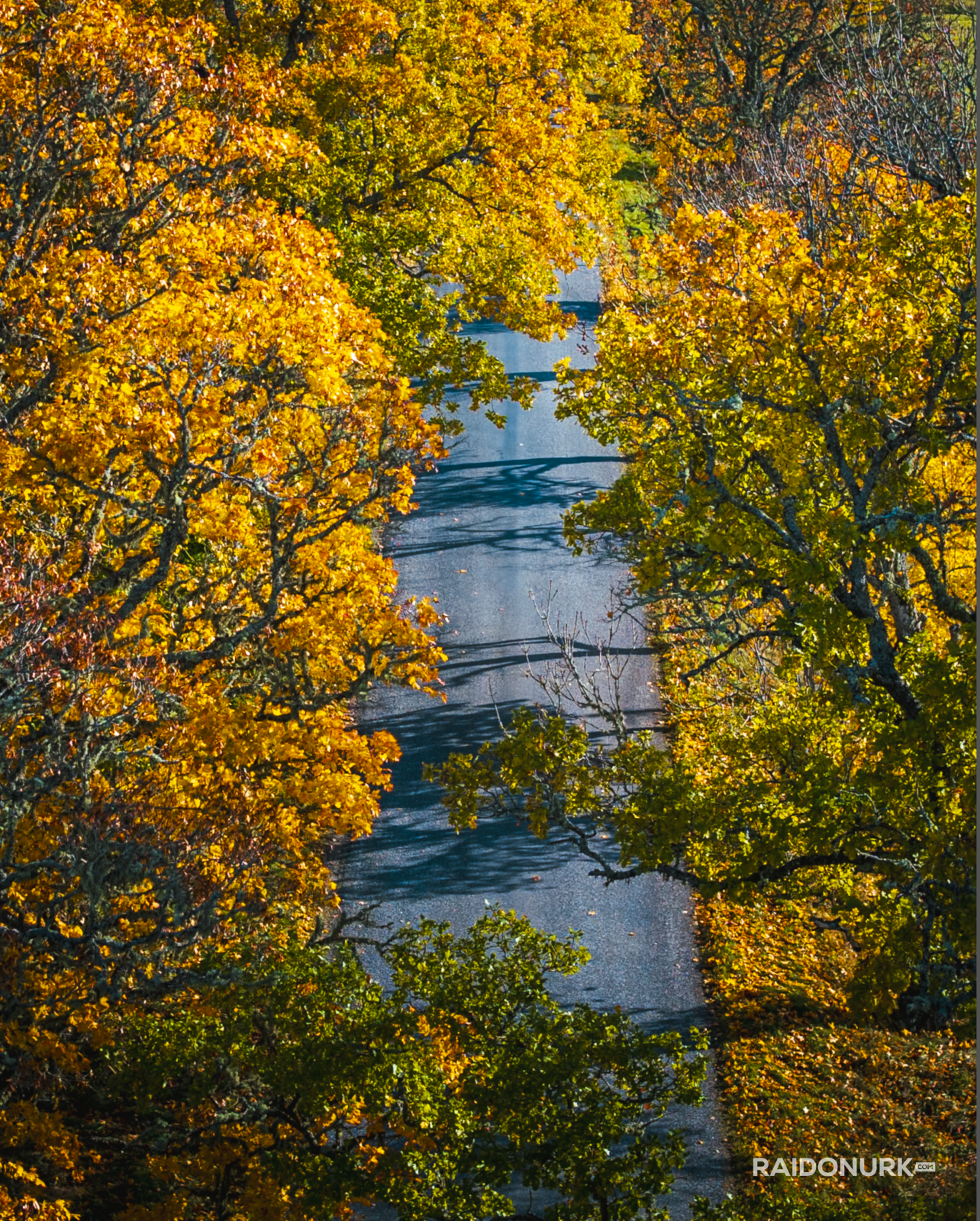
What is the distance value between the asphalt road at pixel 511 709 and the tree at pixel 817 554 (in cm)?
250

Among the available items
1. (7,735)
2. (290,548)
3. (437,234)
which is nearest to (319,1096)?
(7,735)

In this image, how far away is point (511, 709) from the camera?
18062 millimetres

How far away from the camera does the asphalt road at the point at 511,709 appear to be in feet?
44.5

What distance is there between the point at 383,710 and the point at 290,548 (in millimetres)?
7755

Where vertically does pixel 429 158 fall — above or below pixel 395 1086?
above

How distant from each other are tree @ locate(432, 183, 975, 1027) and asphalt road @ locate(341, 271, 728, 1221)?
2498 millimetres

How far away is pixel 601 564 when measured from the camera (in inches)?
847

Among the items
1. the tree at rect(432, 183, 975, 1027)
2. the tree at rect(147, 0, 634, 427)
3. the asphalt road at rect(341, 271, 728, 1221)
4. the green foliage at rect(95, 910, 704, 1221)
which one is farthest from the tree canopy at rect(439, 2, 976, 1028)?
the tree at rect(147, 0, 634, 427)

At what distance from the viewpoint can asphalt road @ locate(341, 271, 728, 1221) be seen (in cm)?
1355

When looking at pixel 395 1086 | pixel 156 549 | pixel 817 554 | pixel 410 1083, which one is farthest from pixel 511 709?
pixel 410 1083

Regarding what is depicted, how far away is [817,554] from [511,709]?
30.3 ft

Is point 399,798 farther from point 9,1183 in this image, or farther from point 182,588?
point 9,1183

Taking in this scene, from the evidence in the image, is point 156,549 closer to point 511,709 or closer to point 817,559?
point 817,559

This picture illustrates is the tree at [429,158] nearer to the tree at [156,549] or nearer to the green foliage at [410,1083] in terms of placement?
the tree at [156,549]
